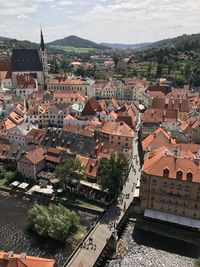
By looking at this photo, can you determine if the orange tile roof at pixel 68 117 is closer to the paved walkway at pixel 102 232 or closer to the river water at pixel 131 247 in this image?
the paved walkway at pixel 102 232

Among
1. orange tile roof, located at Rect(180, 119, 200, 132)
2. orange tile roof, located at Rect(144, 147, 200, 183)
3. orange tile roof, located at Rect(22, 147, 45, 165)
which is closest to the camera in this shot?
orange tile roof, located at Rect(144, 147, 200, 183)

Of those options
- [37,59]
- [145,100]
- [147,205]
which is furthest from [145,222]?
[37,59]

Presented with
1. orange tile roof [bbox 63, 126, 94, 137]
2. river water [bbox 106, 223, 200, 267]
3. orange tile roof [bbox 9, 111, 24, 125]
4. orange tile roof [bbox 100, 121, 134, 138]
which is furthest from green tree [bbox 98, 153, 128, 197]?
orange tile roof [bbox 9, 111, 24, 125]

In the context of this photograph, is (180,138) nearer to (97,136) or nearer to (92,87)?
(97,136)

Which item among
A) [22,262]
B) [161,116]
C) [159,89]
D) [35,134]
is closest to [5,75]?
[35,134]

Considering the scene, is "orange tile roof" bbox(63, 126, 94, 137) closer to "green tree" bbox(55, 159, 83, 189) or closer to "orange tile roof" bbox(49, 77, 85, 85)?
"green tree" bbox(55, 159, 83, 189)

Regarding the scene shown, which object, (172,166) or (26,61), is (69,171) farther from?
(26,61)
